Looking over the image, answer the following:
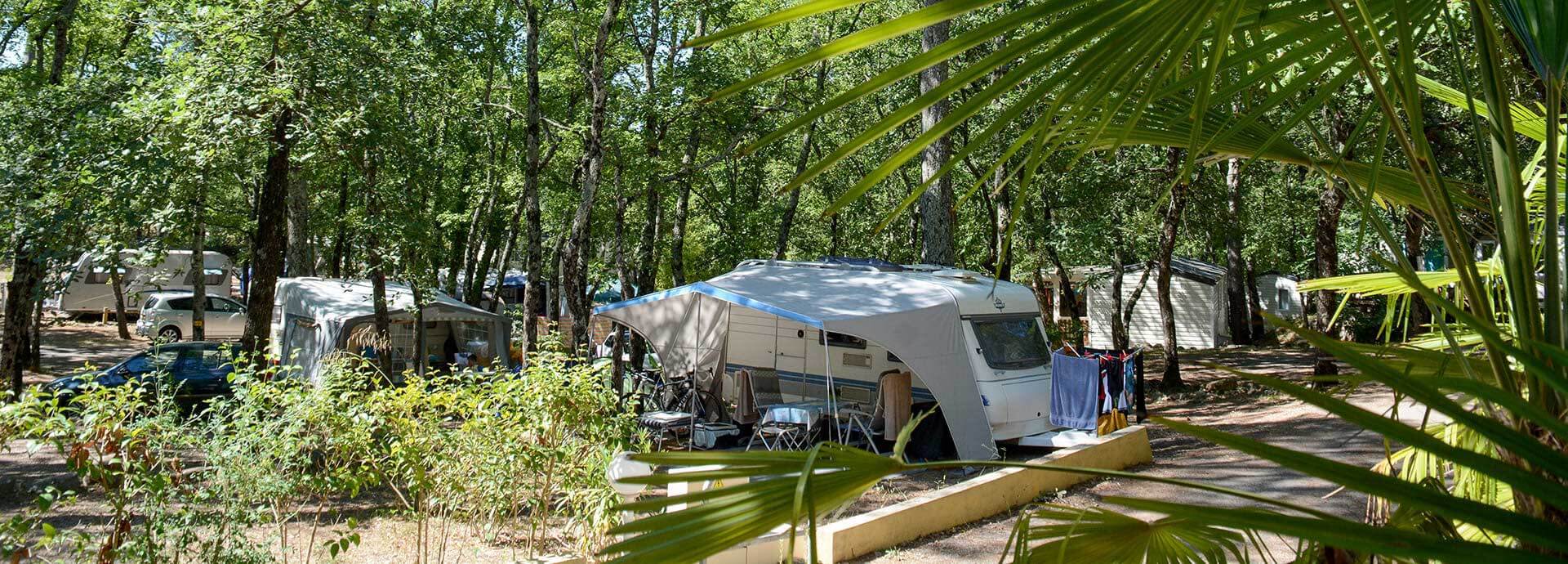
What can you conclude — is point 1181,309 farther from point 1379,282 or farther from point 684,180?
point 1379,282

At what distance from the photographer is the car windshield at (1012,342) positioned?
10898 millimetres

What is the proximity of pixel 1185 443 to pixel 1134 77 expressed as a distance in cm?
1109

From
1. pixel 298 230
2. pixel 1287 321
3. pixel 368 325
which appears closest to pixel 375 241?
pixel 368 325

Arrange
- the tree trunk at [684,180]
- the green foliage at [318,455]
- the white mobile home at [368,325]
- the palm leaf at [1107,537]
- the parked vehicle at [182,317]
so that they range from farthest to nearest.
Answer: the parked vehicle at [182,317] < the white mobile home at [368,325] < the tree trunk at [684,180] < the green foliage at [318,455] < the palm leaf at [1107,537]

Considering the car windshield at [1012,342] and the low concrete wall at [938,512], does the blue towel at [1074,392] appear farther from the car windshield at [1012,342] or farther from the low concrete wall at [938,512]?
the low concrete wall at [938,512]

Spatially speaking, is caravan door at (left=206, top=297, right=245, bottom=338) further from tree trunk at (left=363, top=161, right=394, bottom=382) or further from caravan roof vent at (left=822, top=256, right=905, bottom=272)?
caravan roof vent at (left=822, top=256, right=905, bottom=272)

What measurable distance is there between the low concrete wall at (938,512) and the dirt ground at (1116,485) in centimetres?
11

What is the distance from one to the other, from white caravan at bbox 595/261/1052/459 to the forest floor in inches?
56.0

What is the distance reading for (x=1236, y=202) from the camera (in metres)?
17.8

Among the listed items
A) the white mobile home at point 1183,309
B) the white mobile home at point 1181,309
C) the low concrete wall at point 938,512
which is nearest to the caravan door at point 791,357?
the low concrete wall at point 938,512

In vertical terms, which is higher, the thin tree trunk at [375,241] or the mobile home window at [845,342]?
the thin tree trunk at [375,241]

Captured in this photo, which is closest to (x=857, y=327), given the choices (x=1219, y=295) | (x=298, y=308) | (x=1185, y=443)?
(x=1185, y=443)

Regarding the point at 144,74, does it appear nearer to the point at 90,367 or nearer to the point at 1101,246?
the point at 90,367

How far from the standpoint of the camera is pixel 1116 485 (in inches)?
352
